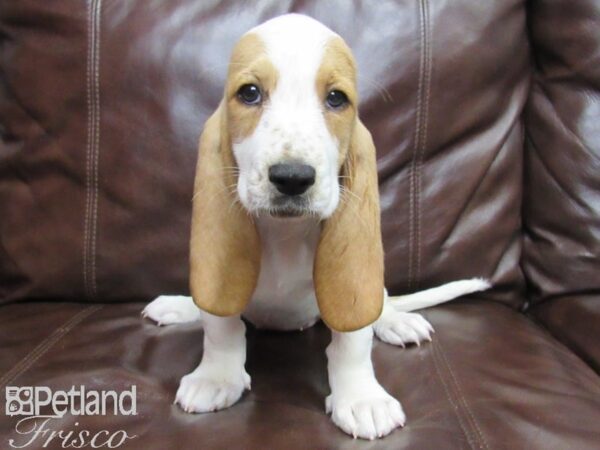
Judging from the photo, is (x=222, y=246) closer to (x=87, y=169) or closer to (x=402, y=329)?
(x=402, y=329)

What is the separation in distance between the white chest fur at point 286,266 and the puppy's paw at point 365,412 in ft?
0.78

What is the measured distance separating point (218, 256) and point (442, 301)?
27.3 inches

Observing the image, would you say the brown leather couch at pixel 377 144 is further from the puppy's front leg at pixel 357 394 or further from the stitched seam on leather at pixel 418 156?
the puppy's front leg at pixel 357 394

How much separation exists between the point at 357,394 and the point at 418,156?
2.43ft

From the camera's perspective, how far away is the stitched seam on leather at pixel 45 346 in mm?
1232

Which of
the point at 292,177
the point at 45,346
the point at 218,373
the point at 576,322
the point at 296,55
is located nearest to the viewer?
the point at 292,177

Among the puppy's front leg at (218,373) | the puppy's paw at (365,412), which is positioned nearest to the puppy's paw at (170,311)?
the puppy's front leg at (218,373)

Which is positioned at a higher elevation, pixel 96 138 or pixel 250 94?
pixel 250 94

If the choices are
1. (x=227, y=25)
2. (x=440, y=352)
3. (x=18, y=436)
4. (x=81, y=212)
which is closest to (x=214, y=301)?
(x=18, y=436)

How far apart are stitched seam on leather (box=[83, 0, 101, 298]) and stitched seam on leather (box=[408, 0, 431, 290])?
2.71ft

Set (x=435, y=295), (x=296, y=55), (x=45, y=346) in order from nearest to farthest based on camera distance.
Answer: (x=296, y=55)
(x=45, y=346)
(x=435, y=295)

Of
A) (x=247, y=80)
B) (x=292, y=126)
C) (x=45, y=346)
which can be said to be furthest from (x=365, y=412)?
(x=45, y=346)

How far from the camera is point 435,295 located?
1585mm

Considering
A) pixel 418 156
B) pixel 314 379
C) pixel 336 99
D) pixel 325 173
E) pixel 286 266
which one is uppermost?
pixel 336 99
